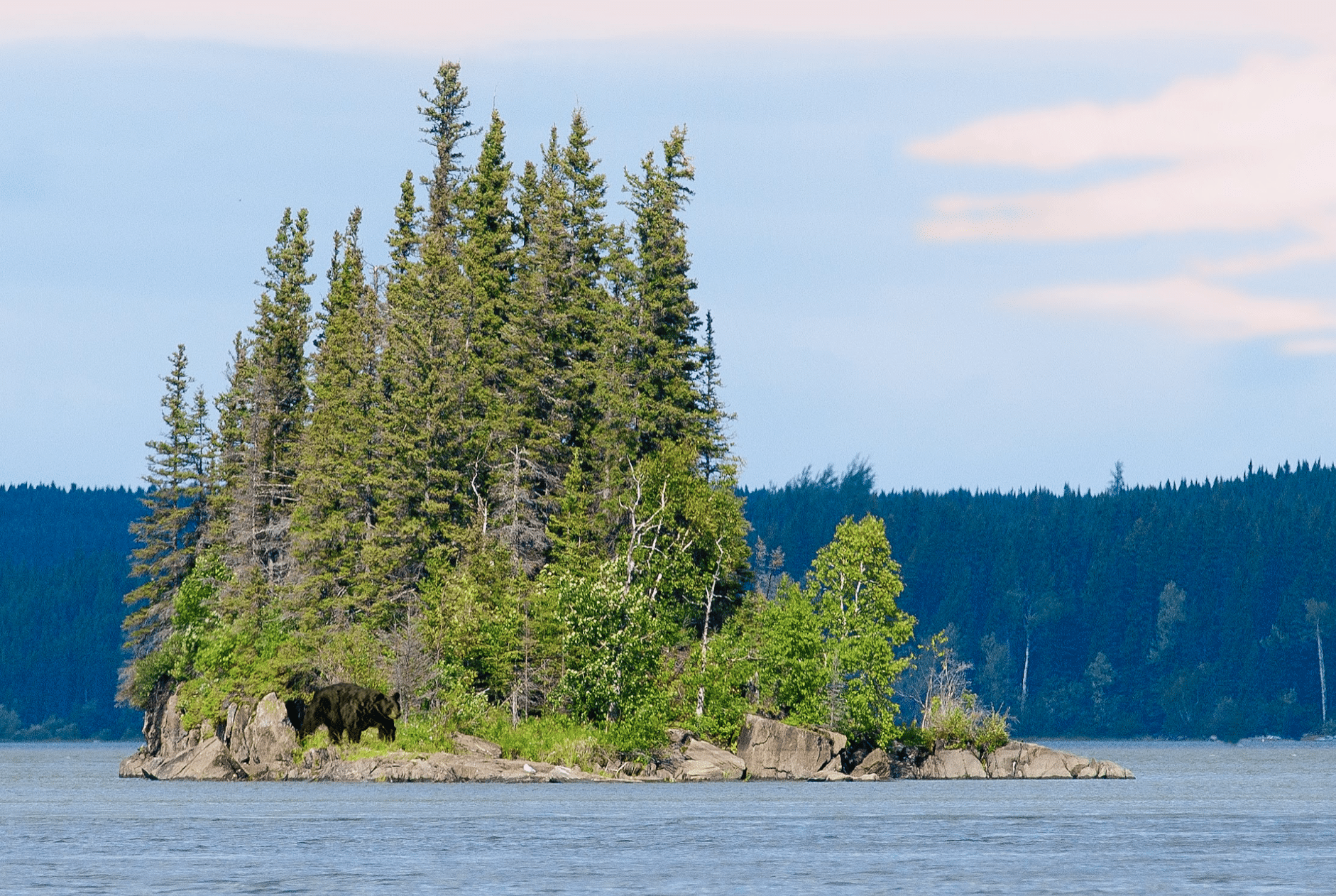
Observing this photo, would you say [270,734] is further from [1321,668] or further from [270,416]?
[1321,668]

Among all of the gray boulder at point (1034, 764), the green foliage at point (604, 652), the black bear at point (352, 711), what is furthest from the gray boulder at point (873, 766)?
the black bear at point (352, 711)

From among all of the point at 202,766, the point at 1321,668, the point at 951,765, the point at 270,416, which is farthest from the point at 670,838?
the point at 1321,668

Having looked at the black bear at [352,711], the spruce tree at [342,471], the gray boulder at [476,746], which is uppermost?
the spruce tree at [342,471]

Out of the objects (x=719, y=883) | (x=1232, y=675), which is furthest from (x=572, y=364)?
(x=1232, y=675)

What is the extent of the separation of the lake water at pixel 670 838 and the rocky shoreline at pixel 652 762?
0.95 m

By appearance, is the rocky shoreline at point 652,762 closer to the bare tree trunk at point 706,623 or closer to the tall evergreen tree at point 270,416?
the bare tree trunk at point 706,623

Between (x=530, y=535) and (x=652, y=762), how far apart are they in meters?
13.6

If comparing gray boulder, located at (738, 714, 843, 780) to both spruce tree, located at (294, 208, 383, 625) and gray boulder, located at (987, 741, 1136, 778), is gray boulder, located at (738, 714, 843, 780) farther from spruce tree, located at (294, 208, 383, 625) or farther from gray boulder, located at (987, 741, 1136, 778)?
spruce tree, located at (294, 208, 383, 625)

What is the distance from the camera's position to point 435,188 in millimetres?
104312

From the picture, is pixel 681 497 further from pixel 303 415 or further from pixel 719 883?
pixel 719 883

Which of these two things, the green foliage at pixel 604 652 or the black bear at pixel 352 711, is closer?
the green foliage at pixel 604 652

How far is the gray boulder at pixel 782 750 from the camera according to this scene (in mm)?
83688

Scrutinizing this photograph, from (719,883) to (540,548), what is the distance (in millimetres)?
48648

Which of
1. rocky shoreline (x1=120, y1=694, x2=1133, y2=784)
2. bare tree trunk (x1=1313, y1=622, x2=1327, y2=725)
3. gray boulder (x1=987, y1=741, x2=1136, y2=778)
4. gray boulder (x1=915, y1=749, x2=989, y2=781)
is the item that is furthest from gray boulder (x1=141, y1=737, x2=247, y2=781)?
bare tree trunk (x1=1313, y1=622, x2=1327, y2=725)
